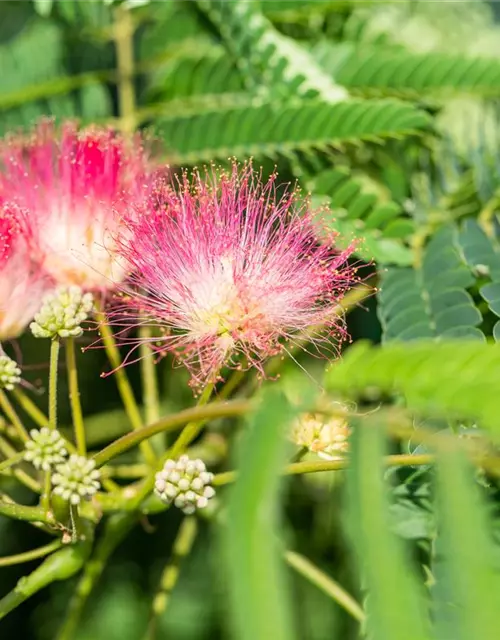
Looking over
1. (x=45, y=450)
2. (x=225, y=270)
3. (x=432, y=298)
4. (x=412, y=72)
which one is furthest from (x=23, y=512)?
(x=412, y=72)

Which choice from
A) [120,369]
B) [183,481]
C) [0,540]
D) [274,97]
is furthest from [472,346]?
[0,540]

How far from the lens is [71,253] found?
1.21m

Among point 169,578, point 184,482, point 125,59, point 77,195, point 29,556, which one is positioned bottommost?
point 169,578

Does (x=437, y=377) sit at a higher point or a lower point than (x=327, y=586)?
higher

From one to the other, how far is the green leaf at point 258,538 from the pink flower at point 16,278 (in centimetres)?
60

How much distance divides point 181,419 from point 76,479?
215mm

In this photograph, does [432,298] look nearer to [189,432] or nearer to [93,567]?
[189,432]

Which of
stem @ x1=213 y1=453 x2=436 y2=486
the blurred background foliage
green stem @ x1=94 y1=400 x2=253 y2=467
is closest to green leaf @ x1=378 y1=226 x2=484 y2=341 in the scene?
the blurred background foliage

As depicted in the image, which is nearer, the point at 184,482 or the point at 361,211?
the point at 184,482

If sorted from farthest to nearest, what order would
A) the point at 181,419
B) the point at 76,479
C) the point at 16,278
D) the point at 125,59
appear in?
the point at 125,59, the point at 16,278, the point at 76,479, the point at 181,419

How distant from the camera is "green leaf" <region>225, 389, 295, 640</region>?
52 cm

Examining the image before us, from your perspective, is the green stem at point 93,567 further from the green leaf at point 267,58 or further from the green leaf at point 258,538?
the green leaf at point 267,58

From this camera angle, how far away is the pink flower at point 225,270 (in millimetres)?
1078

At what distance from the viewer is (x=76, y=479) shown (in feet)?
3.10
